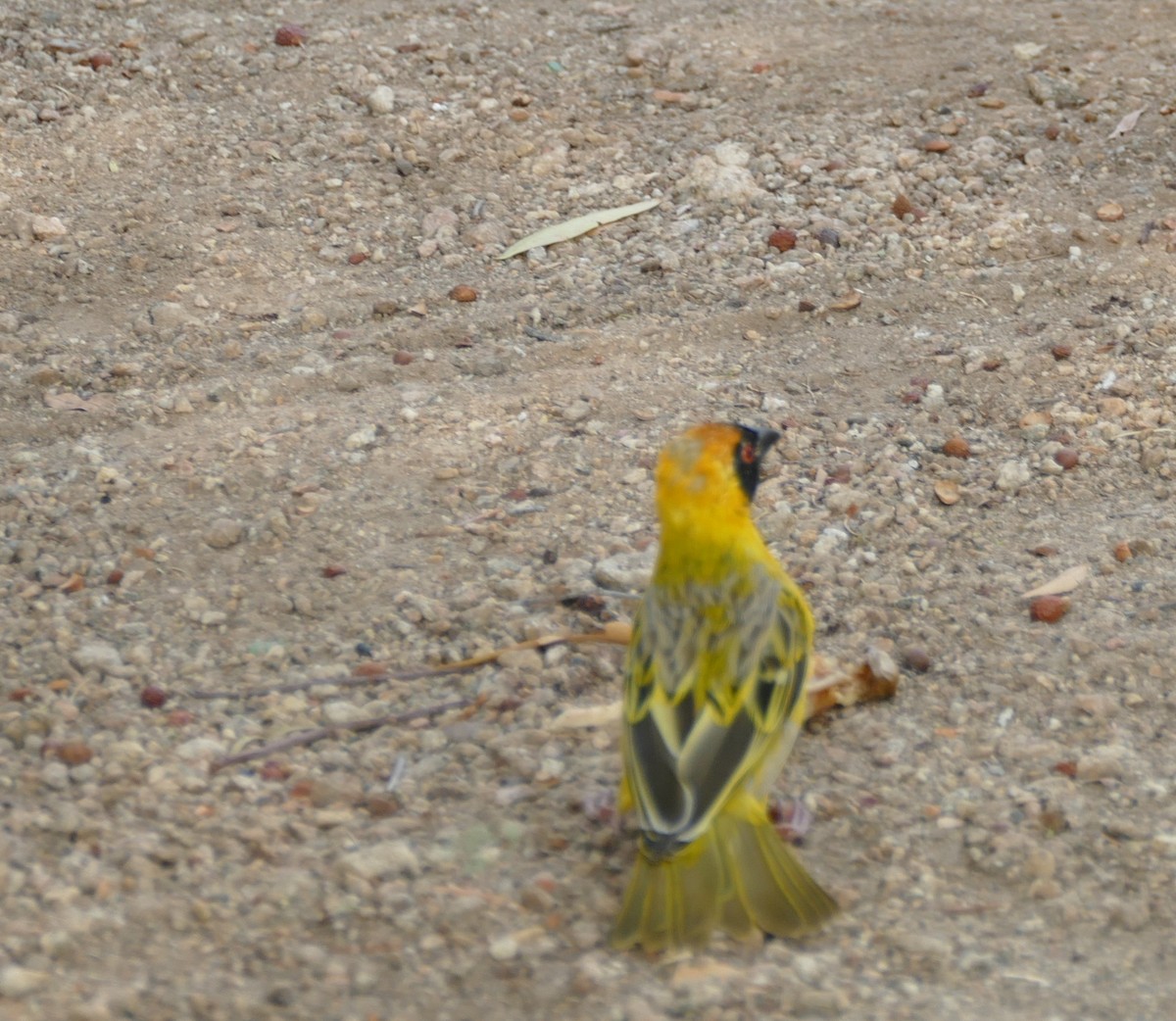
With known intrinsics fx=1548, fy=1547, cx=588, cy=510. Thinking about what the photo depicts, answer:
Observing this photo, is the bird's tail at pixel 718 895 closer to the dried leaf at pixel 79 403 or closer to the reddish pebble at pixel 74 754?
the reddish pebble at pixel 74 754

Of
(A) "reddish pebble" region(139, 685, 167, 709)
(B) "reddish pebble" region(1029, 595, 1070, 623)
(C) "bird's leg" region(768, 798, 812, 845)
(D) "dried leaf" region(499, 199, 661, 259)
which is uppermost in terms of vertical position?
(D) "dried leaf" region(499, 199, 661, 259)

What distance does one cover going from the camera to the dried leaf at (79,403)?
595cm

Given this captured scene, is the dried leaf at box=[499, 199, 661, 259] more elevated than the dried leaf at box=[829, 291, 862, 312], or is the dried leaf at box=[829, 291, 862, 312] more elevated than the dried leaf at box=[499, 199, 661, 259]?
the dried leaf at box=[499, 199, 661, 259]

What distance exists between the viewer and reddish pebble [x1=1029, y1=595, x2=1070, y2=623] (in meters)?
4.93

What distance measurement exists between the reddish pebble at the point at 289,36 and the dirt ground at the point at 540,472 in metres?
0.10

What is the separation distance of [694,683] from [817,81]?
4.73 m

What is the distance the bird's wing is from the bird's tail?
0.34ft

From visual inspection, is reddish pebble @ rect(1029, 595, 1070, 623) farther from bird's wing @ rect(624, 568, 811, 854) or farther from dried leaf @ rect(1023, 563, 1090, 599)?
bird's wing @ rect(624, 568, 811, 854)

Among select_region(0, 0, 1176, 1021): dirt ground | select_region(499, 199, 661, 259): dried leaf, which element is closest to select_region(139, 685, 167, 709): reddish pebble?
select_region(0, 0, 1176, 1021): dirt ground

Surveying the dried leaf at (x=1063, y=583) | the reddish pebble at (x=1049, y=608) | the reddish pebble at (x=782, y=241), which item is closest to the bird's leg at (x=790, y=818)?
the reddish pebble at (x=1049, y=608)

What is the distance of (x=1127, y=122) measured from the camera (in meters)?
7.52

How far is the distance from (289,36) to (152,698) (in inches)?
189

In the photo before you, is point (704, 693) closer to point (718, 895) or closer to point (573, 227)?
point (718, 895)

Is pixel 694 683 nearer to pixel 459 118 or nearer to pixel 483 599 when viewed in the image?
pixel 483 599
